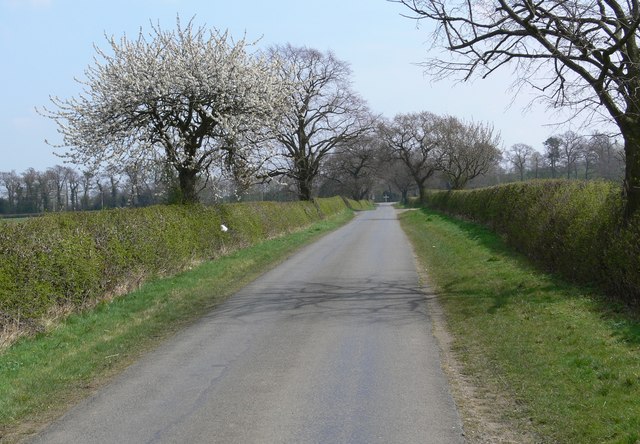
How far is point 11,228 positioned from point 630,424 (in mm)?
9526

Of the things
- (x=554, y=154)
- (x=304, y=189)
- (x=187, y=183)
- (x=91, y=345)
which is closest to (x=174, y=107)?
(x=187, y=183)

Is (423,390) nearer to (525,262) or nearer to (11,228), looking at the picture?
(11,228)

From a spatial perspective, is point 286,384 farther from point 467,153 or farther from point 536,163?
point 536,163

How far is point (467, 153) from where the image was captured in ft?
184

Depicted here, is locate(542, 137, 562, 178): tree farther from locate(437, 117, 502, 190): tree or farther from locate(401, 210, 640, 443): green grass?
locate(401, 210, 640, 443): green grass

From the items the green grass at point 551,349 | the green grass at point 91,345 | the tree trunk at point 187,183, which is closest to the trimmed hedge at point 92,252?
the green grass at point 91,345

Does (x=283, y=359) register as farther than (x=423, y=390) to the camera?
Yes

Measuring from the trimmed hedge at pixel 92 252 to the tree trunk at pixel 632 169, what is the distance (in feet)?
33.5

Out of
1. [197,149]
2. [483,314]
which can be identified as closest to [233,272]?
[197,149]

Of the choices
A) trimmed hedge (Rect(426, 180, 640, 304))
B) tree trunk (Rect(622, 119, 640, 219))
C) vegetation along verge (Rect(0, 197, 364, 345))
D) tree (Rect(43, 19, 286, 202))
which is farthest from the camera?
tree (Rect(43, 19, 286, 202))

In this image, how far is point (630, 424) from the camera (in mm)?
5316

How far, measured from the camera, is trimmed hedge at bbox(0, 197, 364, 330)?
32.9 ft

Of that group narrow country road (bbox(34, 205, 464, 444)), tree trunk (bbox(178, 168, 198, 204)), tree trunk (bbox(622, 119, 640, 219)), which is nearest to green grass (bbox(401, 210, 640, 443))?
narrow country road (bbox(34, 205, 464, 444))

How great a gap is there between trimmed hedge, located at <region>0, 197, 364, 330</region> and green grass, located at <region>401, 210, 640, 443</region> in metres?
6.85
